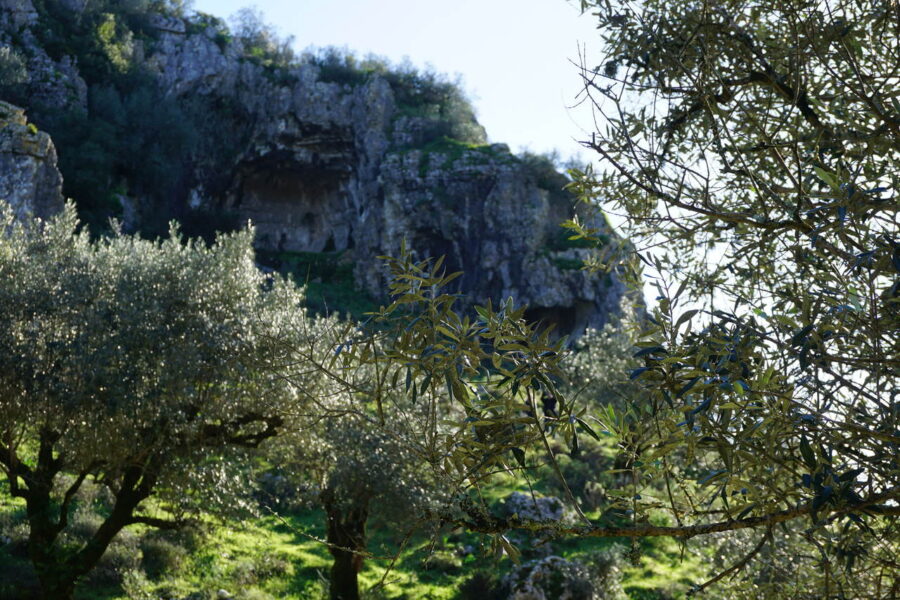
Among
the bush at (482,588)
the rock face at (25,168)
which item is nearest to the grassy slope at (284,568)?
the bush at (482,588)

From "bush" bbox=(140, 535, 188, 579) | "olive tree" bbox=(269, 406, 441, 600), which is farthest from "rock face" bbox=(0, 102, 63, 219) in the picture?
"olive tree" bbox=(269, 406, 441, 600)

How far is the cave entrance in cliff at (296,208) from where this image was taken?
5328 centimetres

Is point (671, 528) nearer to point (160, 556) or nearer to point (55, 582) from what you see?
point (55, 582)

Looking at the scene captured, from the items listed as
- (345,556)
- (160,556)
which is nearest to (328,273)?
(160,556)

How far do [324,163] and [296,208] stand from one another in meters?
4.58

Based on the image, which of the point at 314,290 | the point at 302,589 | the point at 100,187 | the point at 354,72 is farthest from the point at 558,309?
the point at 302,589

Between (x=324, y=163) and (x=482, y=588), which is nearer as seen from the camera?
(x=482, y=588)

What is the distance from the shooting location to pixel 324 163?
5275cm

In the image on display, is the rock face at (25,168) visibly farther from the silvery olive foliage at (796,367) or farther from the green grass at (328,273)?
the silvery olive foliage at (796,367)

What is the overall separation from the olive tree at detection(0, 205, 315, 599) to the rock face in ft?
50.7

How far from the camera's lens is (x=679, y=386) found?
2.98 m

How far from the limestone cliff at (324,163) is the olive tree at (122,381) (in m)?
28.7

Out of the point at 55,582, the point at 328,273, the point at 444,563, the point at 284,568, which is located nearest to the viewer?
the point at 55,582

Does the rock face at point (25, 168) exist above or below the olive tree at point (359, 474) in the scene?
above
